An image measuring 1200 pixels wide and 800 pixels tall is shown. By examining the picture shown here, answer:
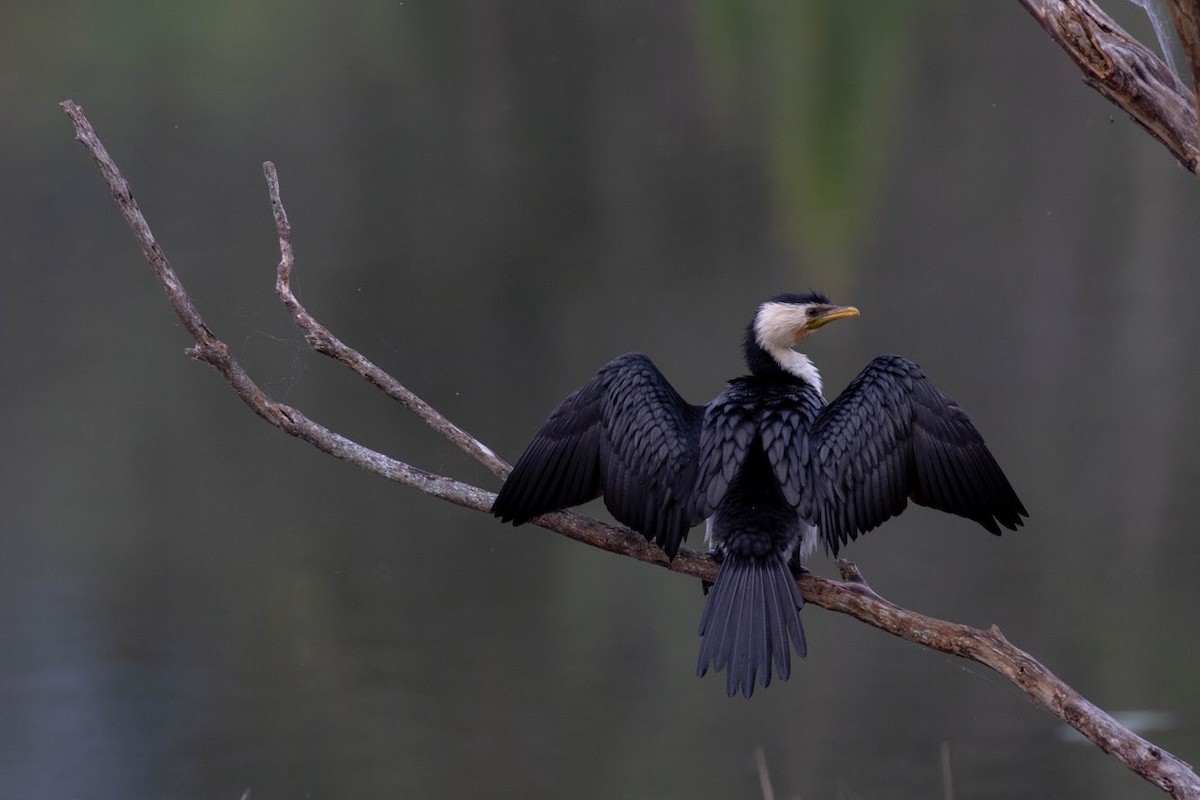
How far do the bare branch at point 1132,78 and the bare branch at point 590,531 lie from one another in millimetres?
994

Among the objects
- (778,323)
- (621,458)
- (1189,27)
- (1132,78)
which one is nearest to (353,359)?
(621,458)

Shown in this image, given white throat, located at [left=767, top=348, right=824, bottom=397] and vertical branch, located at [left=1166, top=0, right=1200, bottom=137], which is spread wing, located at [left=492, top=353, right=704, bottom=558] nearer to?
white throat, located at [left=767, top=348, right=824, bottom=397]

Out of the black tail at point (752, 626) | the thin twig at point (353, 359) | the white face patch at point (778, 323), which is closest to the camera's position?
the black tail at point (752, 626)

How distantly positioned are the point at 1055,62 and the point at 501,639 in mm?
7319

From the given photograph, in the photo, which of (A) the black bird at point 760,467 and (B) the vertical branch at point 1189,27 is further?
(A) the black bird at point 760,467

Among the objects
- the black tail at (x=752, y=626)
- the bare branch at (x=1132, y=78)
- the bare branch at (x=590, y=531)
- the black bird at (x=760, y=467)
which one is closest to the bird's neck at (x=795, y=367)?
the black bird at (x=760, y=467)

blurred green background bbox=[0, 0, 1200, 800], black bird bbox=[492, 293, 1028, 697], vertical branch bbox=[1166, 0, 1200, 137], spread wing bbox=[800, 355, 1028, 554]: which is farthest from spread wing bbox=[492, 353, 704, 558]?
blurred green background bbox=[0, 0, 1200, 800]

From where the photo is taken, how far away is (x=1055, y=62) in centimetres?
1100

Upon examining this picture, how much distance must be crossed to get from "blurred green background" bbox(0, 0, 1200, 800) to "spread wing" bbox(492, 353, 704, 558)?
222 centimetres

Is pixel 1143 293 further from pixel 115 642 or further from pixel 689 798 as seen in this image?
pixel 115 642

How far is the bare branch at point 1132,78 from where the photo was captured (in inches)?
106

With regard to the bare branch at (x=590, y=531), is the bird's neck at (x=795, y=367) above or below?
above

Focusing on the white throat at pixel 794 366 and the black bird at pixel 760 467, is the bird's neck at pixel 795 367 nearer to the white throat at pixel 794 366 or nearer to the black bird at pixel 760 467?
the white throat at pixel 794 366

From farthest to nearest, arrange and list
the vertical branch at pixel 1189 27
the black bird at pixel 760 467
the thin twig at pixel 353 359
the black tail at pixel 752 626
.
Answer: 1. the thin twig at pixel 353 359
2. the black bird at pixel 760 467
3. the black tail at pixel 752 626
4. the vertical branch at pixel 1189 27
